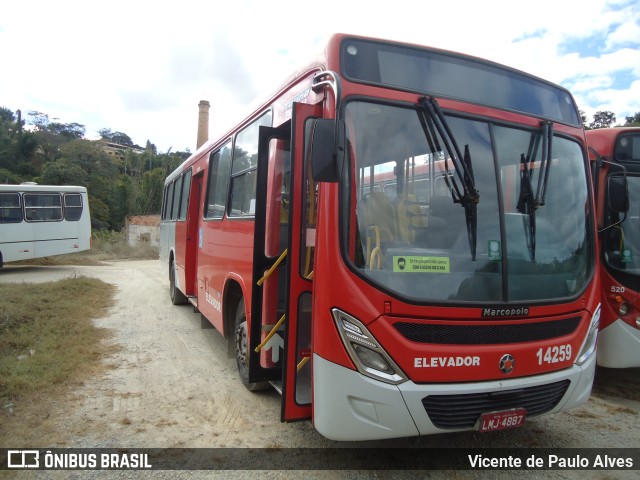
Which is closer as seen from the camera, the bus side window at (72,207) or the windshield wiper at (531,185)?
the windshield wiper at (531,185)

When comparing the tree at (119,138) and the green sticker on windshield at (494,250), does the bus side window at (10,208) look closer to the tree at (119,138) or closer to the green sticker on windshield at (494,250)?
the green sticker on windshield at (494,250)

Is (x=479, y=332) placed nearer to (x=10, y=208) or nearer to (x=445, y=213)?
(x=445, y=213)

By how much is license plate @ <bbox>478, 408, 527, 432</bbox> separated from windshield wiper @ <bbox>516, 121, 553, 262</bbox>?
1056 mm

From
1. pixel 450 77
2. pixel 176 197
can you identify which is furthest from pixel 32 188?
pixel 450 77

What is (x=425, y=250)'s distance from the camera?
9.98ft

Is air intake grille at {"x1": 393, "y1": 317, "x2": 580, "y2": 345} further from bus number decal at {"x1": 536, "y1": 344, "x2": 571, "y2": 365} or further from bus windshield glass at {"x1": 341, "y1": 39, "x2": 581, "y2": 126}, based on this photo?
bus windshield glass at {"x1": 341, "y1": 39, "x2": 581, "y2": 126}

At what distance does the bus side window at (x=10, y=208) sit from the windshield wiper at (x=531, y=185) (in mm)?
16702

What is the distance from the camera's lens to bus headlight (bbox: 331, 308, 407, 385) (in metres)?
2.82

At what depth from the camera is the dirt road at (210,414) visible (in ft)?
12.5

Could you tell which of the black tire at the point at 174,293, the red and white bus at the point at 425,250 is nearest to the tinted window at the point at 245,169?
the red and white bus at the point at 425,250

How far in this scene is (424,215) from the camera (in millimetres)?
3119

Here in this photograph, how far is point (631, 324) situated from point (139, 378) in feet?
17.7

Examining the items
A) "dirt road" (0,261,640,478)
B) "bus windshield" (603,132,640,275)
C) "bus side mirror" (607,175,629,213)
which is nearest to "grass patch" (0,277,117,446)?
"dirt road" (0,261,640,478)

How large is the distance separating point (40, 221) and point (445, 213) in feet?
54.6
